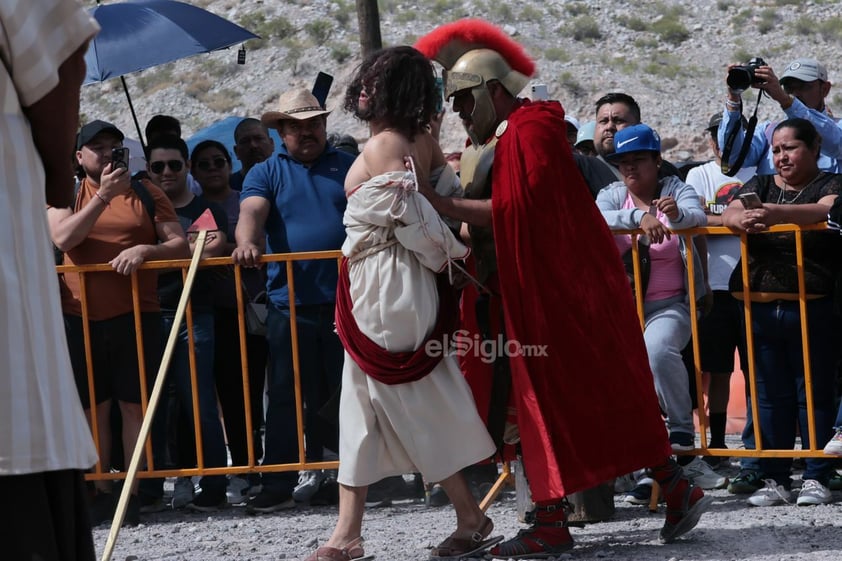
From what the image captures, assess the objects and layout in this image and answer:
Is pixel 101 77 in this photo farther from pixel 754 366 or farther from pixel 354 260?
pixel 754 366

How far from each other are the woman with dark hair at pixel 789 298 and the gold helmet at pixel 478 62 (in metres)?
1.35

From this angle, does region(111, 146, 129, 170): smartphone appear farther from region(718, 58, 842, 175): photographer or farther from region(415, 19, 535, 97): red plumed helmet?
region(718, 58, 842, 175): photographer

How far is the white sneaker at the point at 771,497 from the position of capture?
616 centimetres

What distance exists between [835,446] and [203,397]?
3176 mm

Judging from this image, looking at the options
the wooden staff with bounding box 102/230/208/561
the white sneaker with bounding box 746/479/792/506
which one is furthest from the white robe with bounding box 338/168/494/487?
the white sneaker with bounding box 746/479/792/506

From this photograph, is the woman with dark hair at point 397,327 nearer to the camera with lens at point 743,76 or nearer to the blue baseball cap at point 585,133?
the camera with lens at point 743,76

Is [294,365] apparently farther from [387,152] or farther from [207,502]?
[387,152]

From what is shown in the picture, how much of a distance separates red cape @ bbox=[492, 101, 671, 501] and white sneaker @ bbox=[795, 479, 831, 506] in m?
1.26

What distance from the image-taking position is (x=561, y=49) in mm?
38531

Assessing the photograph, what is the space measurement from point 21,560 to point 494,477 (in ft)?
14.6

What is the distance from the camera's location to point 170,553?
18.8ft

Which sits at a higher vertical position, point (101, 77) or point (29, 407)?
point (101, 77)

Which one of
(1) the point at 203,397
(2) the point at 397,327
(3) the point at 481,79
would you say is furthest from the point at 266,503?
(3) the point at 481,79

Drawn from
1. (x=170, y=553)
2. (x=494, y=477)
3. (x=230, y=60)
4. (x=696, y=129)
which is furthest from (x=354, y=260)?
(x=230, y=60)
